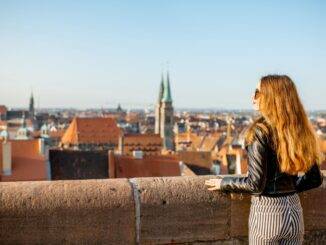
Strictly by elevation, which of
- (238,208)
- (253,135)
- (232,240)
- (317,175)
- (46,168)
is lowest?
(46,168)

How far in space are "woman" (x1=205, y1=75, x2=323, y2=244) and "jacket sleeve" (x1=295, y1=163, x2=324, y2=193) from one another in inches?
3.5

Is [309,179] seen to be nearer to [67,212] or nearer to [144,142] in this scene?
[67,212]

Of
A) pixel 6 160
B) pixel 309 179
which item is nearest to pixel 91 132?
pixel 6 160

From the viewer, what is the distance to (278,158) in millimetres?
2586

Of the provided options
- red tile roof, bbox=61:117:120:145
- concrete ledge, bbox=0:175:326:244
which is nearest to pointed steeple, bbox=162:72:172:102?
red tile roof, bbox=61:117:120:145

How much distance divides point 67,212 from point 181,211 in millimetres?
694

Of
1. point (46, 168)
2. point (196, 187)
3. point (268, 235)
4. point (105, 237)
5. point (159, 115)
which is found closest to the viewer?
point (268, 235)

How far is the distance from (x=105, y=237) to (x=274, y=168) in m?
1.07

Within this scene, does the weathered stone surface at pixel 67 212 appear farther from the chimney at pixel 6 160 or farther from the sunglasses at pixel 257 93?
the chimney at pixel 6 160

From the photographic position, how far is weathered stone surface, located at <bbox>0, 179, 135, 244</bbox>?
2857 mm

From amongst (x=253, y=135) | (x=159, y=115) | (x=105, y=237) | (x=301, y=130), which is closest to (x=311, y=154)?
(x=301, y=130)

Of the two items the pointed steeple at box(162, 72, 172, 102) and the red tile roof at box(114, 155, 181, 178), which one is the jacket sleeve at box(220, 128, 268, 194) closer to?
the red tile roof at box(114, 155, 181, 178)

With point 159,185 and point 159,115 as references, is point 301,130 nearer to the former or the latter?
point 159,185

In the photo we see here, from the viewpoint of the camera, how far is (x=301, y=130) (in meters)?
2.63
